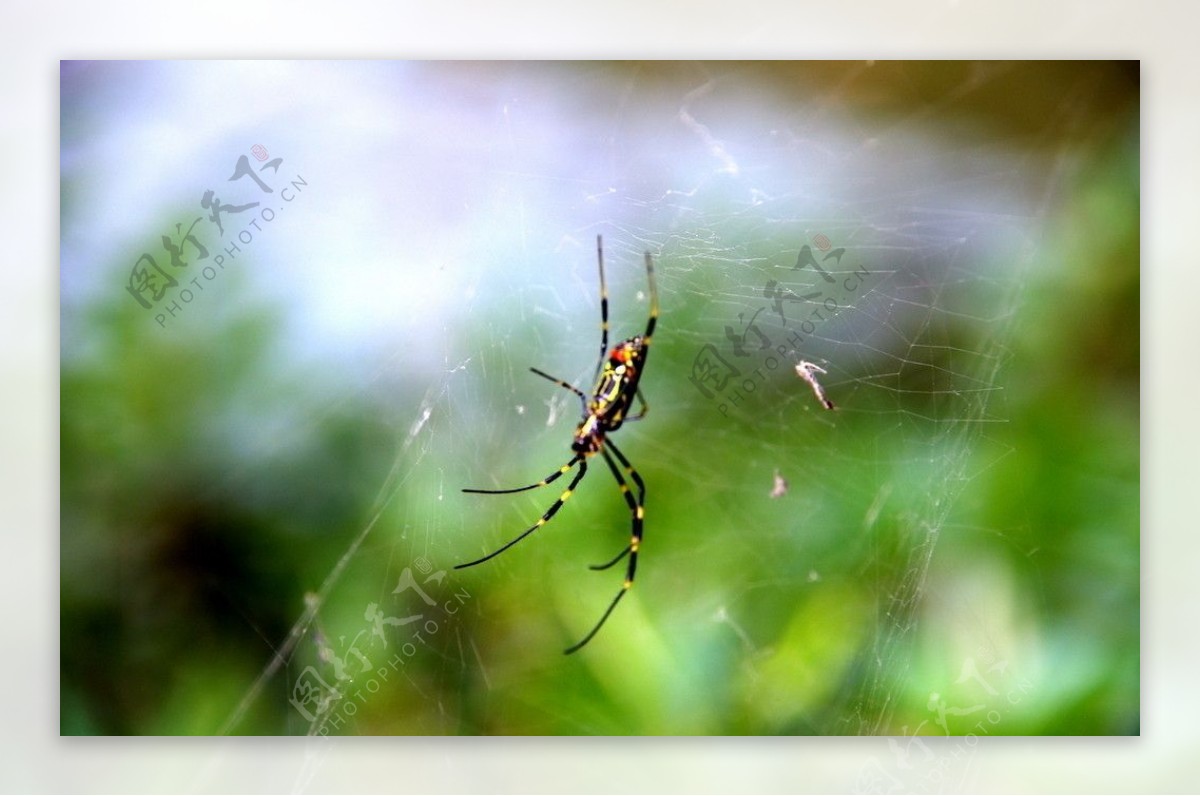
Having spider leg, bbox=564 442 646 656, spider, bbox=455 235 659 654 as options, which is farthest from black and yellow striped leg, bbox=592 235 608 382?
spider leg, bbox=564 442 646 656

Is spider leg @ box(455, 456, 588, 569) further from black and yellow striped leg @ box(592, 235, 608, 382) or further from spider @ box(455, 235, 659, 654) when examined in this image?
black and yellow striped leg @ box(592, 235, 608, 382)

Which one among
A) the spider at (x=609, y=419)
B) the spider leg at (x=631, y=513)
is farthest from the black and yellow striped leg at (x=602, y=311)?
the spider leg at (x=631, y=513)

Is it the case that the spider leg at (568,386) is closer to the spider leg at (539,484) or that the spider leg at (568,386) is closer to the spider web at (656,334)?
the spider web at (656,334)

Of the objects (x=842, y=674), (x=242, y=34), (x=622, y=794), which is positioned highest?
(x=242, y=34)

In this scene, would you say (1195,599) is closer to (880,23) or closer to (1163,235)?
(1163,235)

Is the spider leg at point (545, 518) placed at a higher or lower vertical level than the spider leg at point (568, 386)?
lower

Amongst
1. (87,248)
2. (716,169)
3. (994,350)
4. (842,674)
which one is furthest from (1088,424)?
(87,248)

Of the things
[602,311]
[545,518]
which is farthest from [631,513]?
[602,311]

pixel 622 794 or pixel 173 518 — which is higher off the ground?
pixel 173 518
